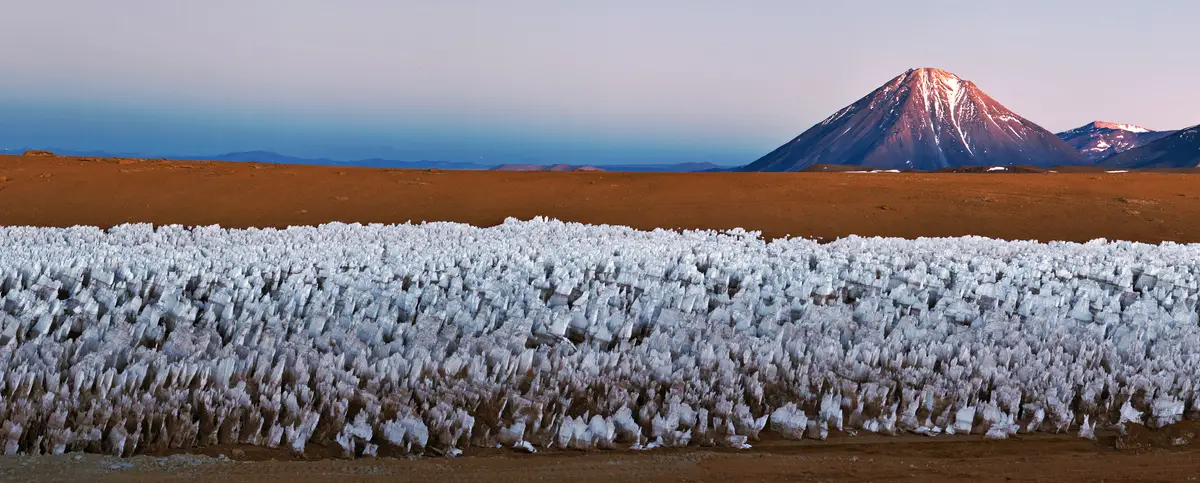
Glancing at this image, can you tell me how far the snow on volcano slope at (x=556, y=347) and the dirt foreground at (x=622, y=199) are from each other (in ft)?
23.0

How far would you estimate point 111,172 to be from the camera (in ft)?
79.0

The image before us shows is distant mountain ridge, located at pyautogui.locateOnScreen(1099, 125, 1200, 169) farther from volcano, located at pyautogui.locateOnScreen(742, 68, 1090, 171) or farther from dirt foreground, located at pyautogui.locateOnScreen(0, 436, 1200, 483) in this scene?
dirt foreground, located at pyautogui.locateOnScreen(0, 436, 1200, 483)

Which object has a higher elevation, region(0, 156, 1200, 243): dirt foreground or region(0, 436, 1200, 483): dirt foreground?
region(0, 156, 1200, 243): dirt foreground

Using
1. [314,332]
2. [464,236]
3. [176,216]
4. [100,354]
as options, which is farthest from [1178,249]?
[176,216]

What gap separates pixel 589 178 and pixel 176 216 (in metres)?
11.1

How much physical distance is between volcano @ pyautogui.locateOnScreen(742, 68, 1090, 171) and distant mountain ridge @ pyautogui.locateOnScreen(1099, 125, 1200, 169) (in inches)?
512

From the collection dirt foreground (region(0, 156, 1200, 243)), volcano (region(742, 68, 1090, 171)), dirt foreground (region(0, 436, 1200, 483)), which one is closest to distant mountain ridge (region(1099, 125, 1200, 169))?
volcano (region(742, 68, 1090, 171))

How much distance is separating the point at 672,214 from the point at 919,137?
167263 mm

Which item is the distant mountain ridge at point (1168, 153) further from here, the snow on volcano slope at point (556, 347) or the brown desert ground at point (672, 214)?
the snow on volcano slope at point (556, 347)

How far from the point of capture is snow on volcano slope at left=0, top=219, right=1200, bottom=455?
4.44m

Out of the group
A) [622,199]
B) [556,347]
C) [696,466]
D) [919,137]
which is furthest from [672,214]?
[919,137]

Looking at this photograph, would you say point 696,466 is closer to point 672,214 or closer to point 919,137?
point 672,214

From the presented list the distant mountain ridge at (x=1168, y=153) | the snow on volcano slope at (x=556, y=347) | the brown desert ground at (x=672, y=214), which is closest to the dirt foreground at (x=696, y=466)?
the brown desert ground at (x=672, y=214)

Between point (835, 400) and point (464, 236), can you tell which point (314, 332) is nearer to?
point (835, 400)
